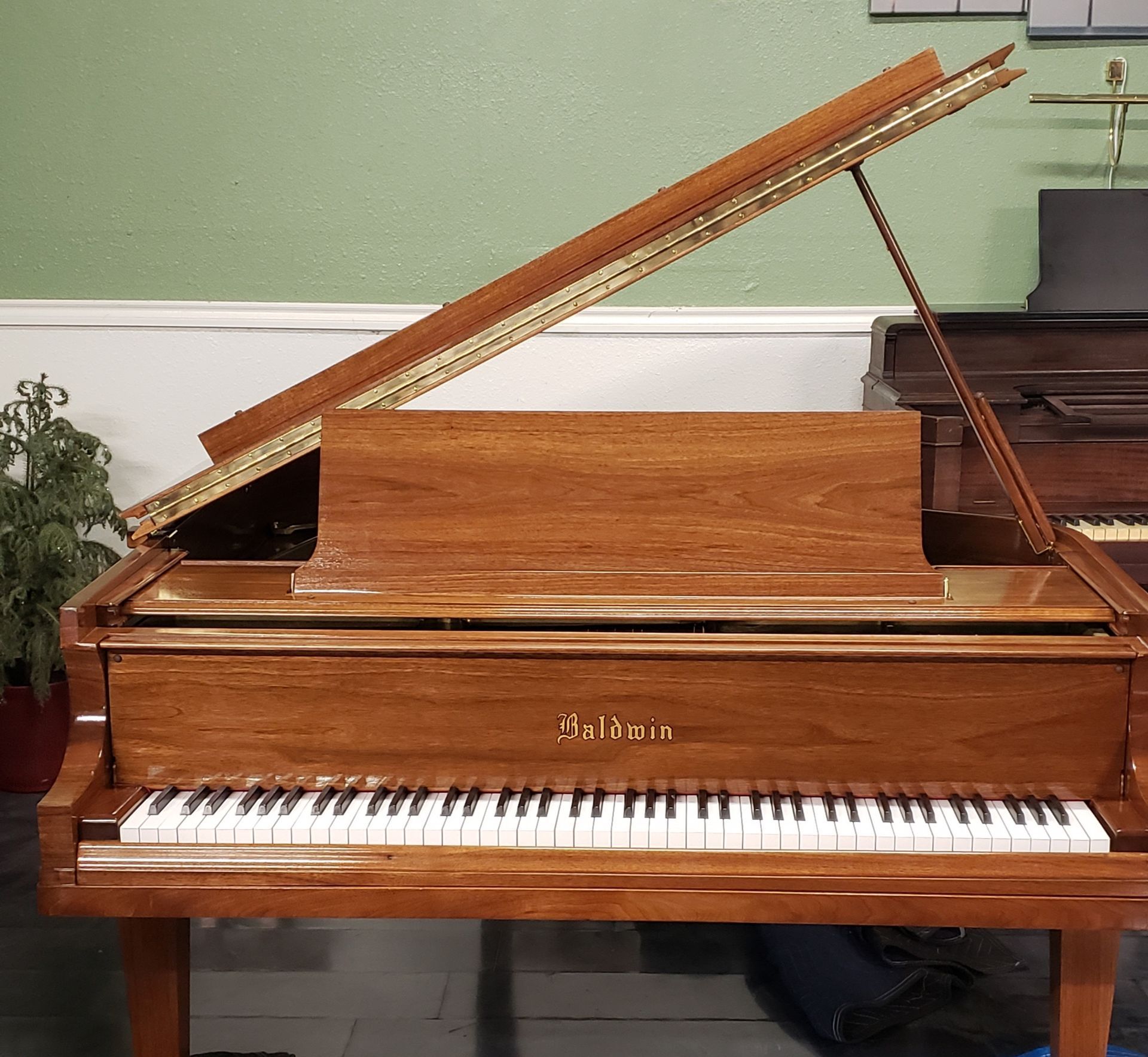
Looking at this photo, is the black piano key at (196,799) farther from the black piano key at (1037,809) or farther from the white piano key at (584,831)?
the black piano key at (1037,809)

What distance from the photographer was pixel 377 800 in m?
1.80

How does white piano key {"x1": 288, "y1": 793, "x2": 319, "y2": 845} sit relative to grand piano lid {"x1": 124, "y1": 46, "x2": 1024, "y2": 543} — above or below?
Result: below

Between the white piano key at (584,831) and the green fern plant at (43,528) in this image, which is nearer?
the white piano key at (584,831)

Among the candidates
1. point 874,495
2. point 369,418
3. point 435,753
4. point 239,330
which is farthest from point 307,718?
point 239,330

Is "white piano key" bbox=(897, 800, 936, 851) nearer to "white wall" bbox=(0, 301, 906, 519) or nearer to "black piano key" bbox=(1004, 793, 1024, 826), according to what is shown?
"black piano key" bbox=(1004, 793, 1024, 826)

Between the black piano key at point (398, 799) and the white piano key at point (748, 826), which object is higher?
the black piano key at point (398, 799)

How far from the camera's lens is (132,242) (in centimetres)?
372

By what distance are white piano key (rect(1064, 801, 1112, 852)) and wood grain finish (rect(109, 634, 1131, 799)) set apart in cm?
2

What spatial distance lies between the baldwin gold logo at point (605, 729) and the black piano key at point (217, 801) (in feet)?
1.81

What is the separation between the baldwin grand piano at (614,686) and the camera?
172 cm

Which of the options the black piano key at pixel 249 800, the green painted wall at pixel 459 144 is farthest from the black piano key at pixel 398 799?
the green painted wall at pixel 459 144

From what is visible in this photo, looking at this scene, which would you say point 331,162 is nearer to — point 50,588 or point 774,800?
point 50,588

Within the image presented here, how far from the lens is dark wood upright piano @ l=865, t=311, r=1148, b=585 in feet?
9.65

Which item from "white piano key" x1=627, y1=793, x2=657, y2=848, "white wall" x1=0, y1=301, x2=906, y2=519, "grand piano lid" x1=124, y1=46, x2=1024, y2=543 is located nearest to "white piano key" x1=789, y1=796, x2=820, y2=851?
"white piano key" x1=627, y1=793, x2=657, y2=848
